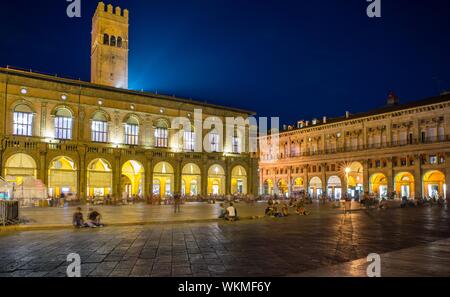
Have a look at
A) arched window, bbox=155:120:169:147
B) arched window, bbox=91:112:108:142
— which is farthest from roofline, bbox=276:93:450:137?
arched window, bbox=91:112:108:142

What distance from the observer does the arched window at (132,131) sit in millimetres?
44209

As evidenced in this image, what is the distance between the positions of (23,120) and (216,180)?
964 inches

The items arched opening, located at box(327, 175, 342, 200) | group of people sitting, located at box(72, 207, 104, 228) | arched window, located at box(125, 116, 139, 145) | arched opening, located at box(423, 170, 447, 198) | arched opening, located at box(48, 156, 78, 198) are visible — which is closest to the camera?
group of people sitting, located at box(72, 207, 104, 228)

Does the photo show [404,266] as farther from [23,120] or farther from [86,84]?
[86,84]

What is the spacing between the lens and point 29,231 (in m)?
16.6

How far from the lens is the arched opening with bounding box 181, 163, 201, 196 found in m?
49.0

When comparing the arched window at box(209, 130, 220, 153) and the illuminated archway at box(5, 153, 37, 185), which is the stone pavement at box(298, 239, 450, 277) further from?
the arched window at box(209, 130, 220, 153)

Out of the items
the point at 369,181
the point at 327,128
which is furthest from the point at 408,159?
the point at 327,128

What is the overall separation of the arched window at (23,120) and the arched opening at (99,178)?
6.98 metres

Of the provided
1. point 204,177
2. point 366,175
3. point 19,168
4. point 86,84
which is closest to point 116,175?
point 19,168

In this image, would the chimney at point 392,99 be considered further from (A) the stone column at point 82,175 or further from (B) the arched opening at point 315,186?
(A) the stone column at point 82,175

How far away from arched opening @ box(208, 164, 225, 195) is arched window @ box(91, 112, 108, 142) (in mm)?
14742

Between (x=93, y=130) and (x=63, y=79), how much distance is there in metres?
6.02

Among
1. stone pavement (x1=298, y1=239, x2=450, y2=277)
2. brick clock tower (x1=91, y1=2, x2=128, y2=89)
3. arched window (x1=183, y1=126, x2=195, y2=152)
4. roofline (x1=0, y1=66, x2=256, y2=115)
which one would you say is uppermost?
brick clock tower (x1=91, y1=2, x2=128, y2=89)
